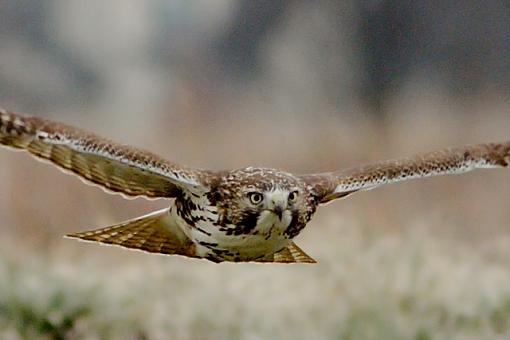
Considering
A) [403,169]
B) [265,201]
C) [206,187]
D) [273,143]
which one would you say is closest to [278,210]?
[265,201]

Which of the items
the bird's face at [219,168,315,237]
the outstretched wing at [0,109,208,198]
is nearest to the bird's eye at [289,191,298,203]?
the bird's face at [219,168,315,237]

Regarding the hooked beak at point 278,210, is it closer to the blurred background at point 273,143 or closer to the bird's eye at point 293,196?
the bird's eye at point 293,196

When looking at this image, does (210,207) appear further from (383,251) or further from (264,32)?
(383,251)

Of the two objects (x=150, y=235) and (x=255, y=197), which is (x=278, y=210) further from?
(x=150, y=235)

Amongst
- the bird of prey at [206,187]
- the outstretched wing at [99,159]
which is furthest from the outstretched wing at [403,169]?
the outstretched wing at [99,159]

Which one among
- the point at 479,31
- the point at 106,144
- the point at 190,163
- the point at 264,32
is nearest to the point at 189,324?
the point at 190,163
